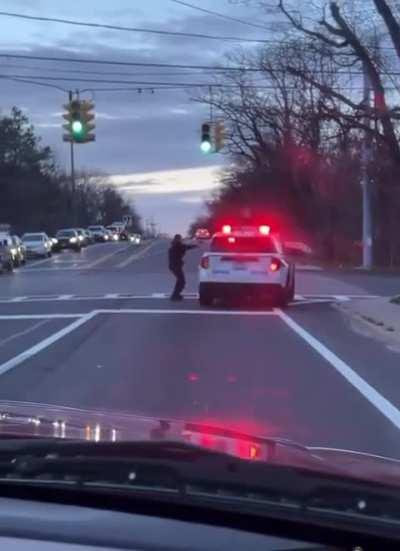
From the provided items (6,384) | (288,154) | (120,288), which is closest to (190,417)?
(6,384)

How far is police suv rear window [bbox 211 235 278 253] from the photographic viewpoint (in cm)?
2858

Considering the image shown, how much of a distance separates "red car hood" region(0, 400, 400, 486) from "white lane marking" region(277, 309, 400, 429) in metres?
7.38

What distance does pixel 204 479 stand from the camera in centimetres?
309

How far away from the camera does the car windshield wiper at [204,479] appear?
9.75 ft

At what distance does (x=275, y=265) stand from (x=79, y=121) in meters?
8.23

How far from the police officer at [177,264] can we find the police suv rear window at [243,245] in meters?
2.32

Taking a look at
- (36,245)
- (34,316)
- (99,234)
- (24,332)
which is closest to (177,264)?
(34,316)

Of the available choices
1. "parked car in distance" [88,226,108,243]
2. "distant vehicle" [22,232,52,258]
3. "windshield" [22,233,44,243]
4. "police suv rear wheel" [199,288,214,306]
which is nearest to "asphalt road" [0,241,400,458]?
"police suv rear wheel" [199,288,214,306]

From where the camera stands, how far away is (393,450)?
1040cm

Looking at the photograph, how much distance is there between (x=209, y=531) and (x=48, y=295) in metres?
31.7

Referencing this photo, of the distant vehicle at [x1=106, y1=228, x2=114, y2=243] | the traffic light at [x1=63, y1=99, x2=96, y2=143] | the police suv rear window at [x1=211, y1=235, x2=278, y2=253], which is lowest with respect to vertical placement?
the distant vehicle at [x1=106, y1=228, x2=114, y2=243]

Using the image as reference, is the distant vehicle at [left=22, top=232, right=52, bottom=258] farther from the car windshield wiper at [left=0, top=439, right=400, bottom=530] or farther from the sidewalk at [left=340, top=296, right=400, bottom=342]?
the car windshield wiper at [left=0, top=439, right=400, bottom=530]

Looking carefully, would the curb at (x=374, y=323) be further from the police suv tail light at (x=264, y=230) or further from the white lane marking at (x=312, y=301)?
the police suv tail light at (x=264, y=230)

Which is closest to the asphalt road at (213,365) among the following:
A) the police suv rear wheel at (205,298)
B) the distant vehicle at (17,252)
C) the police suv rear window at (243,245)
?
the police suv rear wheel at (205,298)
